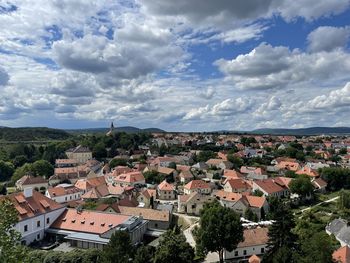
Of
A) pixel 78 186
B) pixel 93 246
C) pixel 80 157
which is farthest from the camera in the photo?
pixel 80 157

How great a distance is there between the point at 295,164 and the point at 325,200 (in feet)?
103

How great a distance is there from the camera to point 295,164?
105 m

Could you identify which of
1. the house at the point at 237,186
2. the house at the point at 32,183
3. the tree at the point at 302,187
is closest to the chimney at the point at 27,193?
the house at the point at 32,183

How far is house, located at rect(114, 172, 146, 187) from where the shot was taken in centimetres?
8369

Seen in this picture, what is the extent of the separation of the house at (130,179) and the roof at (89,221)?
36053 millimetres

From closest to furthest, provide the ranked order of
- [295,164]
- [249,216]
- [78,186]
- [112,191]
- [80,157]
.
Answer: [249,216], [112,191], [78,186], [295,164], [80,157]

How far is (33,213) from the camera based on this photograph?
43.9 m

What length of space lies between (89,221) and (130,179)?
39.2 m

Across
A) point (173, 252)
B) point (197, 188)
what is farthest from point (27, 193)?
point (197, 188)

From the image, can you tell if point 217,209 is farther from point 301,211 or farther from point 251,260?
point 301,211

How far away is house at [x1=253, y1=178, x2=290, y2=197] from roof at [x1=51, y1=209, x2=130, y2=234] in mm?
37095

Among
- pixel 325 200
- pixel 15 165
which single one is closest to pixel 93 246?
pixel 325 200

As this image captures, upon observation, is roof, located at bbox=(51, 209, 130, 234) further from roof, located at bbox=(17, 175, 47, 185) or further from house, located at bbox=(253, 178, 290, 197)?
roof, located at bbox=(17, 175, 47, 185)

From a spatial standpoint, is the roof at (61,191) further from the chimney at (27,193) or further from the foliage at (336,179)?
the foliage at (336,179)
